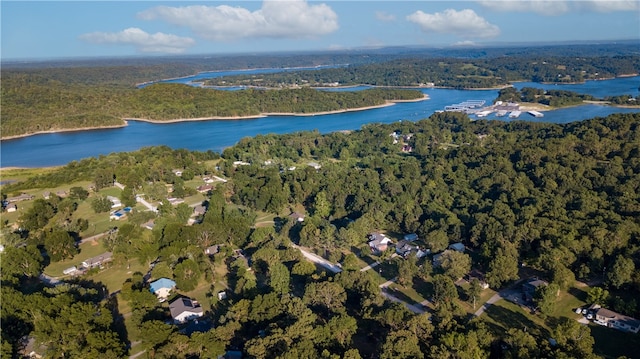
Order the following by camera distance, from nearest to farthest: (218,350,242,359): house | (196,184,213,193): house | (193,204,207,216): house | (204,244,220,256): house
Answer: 1. (218,350,242,359): house
2. (204,244,220,256): house
3. (193,204,207,216): house
4. (196,184,213,193): house

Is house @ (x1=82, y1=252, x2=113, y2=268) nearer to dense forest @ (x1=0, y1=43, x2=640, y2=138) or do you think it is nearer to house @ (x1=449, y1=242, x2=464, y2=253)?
house @ (x1=449, y1=242, x2=464, y2=253)

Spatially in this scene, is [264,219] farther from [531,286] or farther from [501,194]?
[531,286]

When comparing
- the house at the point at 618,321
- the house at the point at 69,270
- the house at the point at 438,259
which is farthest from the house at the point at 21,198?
the house at the point at 618,321

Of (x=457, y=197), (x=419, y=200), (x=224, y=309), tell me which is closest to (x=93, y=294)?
(x=224, y=309)

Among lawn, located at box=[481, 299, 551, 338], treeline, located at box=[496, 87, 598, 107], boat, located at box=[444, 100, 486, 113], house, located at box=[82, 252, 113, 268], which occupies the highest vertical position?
treeline, located at box=[496, 87, 598, 107]

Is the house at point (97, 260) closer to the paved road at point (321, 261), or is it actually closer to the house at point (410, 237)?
the paved road at point (321, 261)

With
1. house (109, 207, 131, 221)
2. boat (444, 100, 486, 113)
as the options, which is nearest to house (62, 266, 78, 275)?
house (109, 207, 131, 221)

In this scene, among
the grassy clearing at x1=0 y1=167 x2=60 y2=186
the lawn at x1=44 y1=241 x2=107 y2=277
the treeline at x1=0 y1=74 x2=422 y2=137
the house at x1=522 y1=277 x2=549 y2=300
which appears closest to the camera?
the house at x1=522 y1=277 x2=549 y2=300
